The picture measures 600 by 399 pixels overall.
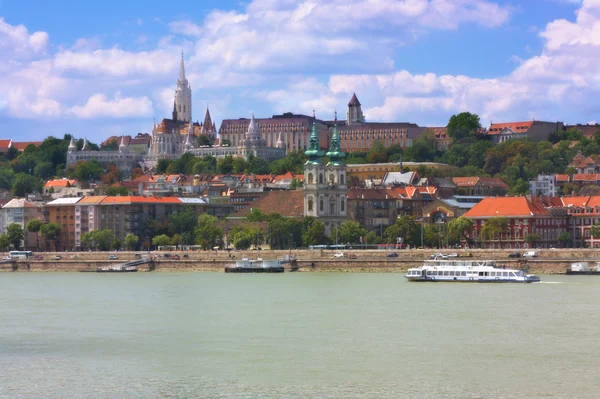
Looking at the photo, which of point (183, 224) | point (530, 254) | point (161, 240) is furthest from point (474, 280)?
point (183, 224)

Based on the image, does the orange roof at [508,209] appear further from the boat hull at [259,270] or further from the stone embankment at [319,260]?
the boat hull at [259,270]

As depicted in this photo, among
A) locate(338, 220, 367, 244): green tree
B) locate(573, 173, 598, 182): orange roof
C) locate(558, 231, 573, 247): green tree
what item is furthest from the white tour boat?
locate(573, 173, 598, 182): orange roof

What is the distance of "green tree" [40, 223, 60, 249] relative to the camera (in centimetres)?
10881

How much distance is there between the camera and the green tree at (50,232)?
108812 mm

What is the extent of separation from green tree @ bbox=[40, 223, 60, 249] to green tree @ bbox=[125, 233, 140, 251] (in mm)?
7348

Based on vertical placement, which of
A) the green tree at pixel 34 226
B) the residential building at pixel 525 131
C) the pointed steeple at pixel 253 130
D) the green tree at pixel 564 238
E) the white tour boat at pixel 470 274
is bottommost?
the white tour boat at pixel 470 274

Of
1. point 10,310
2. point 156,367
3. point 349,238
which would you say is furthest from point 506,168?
point 156,367

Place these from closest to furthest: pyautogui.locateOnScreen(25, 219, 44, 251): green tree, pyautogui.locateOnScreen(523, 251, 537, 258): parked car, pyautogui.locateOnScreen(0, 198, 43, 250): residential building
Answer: pyautogui.locateOnScreen(523, 251, 537, 258): parked car < pyautogui.locateOnScreen(25, 219, 44, 251): green tree < pyautogui.locateOnScreen(0, 198, 43, 250): residential building

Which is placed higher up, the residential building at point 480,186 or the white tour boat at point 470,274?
the residential building at point 480,186

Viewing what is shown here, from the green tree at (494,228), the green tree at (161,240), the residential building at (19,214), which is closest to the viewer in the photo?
the green tree at (494,228)

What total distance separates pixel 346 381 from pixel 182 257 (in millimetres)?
54410

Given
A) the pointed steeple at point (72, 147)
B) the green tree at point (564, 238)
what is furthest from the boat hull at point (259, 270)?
the pointed steeple at point (72, 147)

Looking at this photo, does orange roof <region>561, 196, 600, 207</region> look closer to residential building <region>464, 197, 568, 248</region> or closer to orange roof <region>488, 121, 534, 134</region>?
residential building <region>464, 197, 568, 248</region>

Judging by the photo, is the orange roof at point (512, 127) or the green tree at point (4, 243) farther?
the orange roof at point (512, 127)
